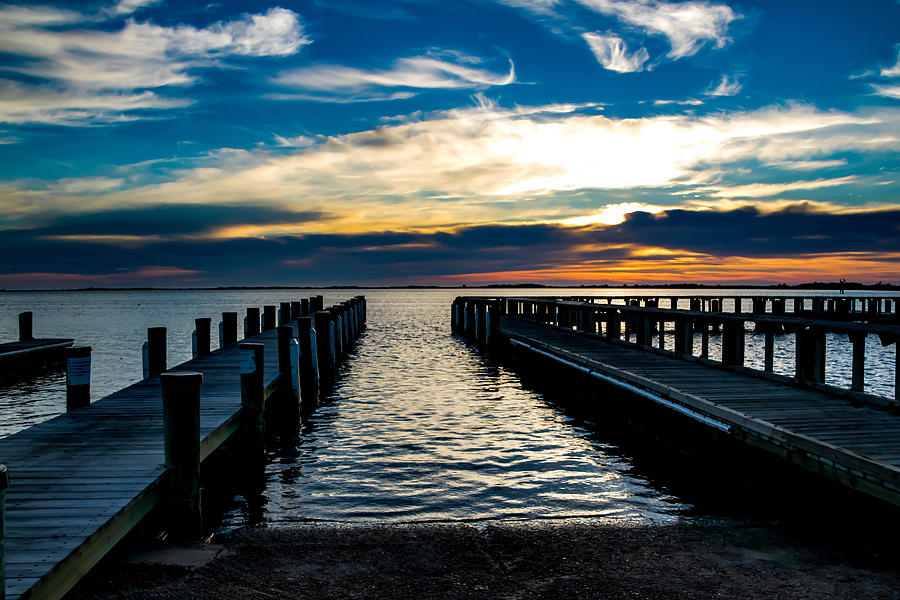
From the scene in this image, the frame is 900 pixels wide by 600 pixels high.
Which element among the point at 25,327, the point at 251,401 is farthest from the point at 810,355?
the point at 25,327

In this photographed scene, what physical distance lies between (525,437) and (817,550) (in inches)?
263

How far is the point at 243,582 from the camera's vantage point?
17.8ft

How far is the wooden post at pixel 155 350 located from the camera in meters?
13.3

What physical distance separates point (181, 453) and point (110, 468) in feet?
2.23

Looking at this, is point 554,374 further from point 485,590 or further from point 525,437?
point 485,590

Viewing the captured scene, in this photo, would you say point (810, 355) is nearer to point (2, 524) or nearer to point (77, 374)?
point (2, 524)

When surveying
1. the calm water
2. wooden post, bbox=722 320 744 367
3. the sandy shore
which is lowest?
the calm water

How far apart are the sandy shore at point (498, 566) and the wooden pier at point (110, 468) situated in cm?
58

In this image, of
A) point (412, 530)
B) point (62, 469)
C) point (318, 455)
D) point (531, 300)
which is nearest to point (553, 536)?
point (412, 530)

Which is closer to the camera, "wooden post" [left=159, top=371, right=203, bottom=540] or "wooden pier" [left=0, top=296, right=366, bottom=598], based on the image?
"wooden pier" [left=0, top=296, right=366, bottom=598]

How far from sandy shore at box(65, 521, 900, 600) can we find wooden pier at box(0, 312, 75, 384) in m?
18.8

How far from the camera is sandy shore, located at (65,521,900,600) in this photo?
208 inches

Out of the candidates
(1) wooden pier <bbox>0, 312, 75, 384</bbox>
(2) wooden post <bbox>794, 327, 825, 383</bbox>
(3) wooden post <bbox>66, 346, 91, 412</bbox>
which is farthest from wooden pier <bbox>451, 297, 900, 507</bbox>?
(1) wooden pier <bbox>0, 312, 75, 384</bbox>

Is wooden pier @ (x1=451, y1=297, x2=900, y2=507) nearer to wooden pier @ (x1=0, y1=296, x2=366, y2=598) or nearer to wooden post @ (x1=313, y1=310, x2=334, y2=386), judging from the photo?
wooden pier @ (x1=0, y1=296, x2=366, y2=598)
